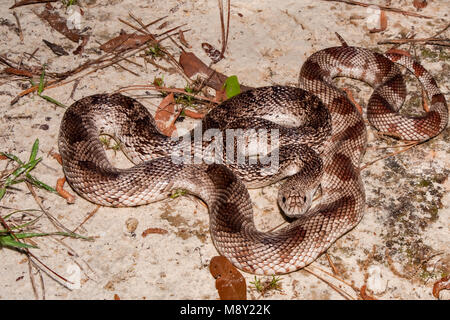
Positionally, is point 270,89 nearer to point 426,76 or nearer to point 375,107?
point 375,107

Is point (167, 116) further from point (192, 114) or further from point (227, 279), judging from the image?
point (227, 279)

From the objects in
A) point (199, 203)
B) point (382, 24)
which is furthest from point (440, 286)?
point (382, 24)

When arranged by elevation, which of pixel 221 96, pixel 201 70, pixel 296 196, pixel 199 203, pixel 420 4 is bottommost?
pixel 199 203

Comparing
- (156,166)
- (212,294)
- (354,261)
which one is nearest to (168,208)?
(156,166)

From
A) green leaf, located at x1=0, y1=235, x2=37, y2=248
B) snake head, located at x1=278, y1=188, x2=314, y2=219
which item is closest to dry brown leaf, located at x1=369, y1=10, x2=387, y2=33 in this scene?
snake head, located at x1=278, y1=188, x2=314, y2=219

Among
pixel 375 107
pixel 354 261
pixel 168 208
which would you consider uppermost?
pixel 375 107

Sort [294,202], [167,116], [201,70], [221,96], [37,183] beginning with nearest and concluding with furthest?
[294,202] < [37,183] < [167,116] < [221,96] < [201,70]

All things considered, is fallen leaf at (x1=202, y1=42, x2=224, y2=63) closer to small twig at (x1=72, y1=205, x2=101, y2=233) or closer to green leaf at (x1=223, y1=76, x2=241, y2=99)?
green leaf at (x1=223, y1=76, x2=241, y2=99)
